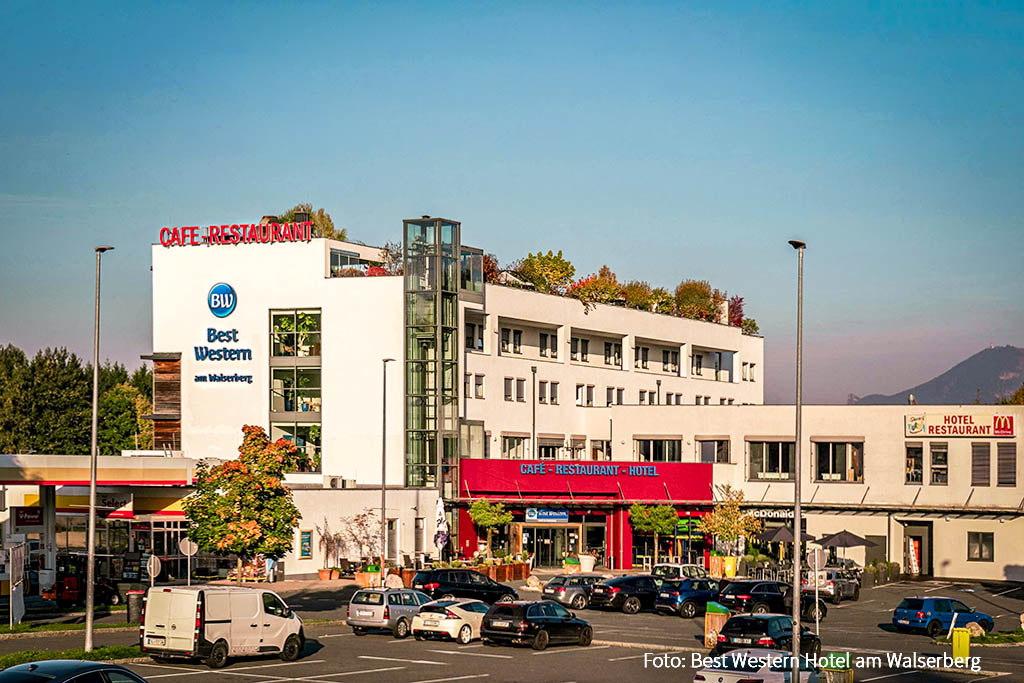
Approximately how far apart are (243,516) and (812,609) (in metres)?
24.5

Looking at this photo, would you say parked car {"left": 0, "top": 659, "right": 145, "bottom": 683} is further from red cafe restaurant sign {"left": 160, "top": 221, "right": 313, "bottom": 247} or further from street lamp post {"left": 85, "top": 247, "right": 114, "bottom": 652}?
red cafe restaurant sign {"left": 160, "top": 221, "right": 313, "bottom": 247}

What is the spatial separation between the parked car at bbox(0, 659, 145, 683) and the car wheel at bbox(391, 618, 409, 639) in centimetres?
2122

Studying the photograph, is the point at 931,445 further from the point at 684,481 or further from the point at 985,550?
the point at 684,481

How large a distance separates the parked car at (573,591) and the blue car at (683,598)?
3024 mm

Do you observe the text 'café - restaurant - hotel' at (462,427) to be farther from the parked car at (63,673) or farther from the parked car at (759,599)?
the parked car at (63,673)

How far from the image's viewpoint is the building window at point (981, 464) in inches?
2830

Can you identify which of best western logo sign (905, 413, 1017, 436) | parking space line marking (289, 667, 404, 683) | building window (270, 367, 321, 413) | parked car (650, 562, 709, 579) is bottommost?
parked car (650, 562, 709, 579)

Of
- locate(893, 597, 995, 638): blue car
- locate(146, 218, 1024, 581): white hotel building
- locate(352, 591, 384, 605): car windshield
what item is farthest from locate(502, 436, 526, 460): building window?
locate(352, 591, 384, 605): car windshield

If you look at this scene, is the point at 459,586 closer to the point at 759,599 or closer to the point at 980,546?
the point at 759,599

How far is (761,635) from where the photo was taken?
119 ft

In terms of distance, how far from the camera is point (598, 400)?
9019 centimetres

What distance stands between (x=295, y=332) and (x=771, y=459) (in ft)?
94.1

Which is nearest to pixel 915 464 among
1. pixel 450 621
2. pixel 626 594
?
pixel 626 594

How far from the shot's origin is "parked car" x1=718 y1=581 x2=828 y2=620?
50.8 m
